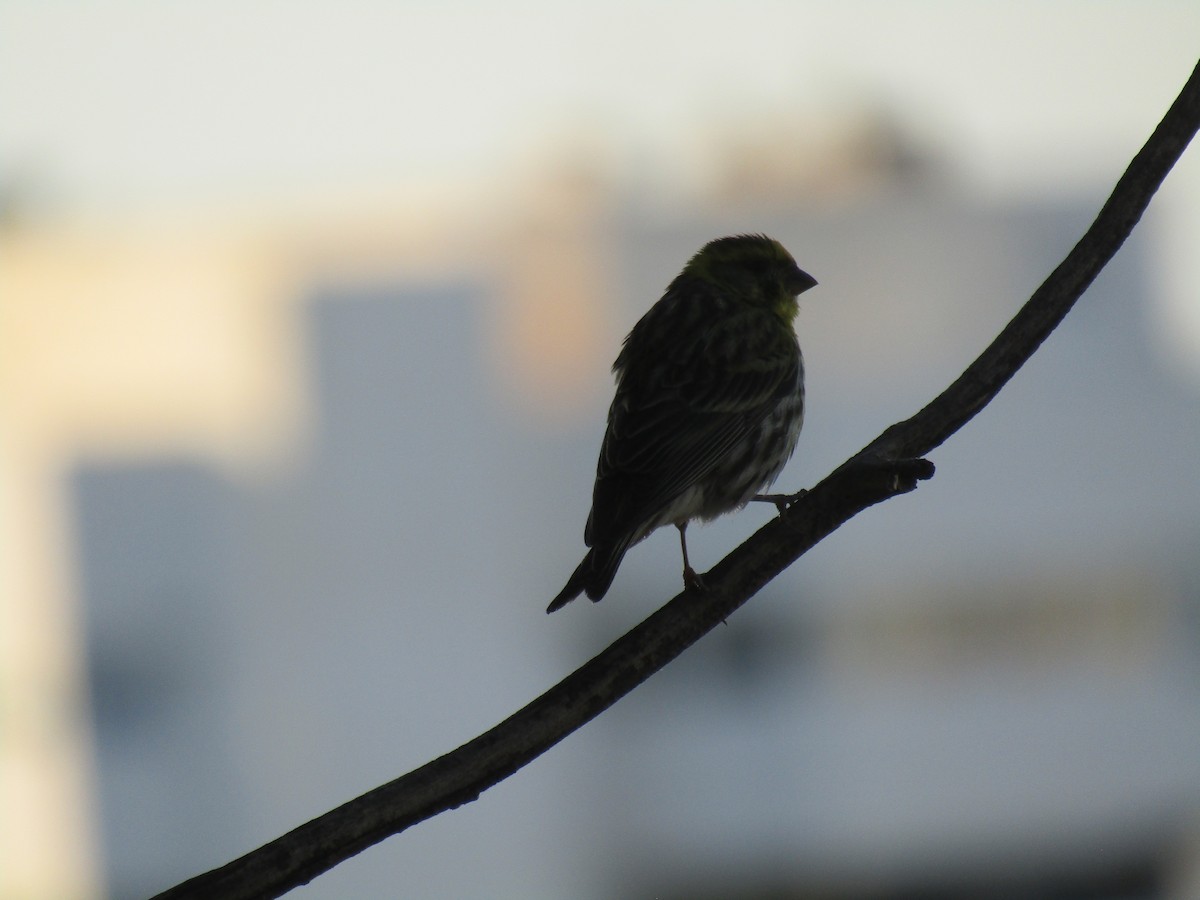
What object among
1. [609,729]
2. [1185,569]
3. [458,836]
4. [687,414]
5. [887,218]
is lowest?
[458,836]

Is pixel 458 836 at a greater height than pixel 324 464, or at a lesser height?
lesser

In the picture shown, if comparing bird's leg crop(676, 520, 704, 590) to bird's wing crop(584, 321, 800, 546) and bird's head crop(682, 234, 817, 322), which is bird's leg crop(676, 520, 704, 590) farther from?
bird's head crop(682, 234, 817, 322)

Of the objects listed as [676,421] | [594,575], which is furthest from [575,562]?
[594,575]

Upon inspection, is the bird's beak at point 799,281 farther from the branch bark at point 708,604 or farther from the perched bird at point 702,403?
the branch bark at point 708,604

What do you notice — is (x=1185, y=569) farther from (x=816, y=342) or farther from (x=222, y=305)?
(x=222, y=305)

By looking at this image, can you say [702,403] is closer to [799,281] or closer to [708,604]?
[799,281]

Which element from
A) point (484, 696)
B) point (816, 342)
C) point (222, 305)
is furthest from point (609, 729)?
point (222, 305)

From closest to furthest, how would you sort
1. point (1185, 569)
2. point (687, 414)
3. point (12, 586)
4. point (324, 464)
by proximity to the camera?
point (687, 414) → point (12, 586) → point (324, 464) → point (1185, 569)
